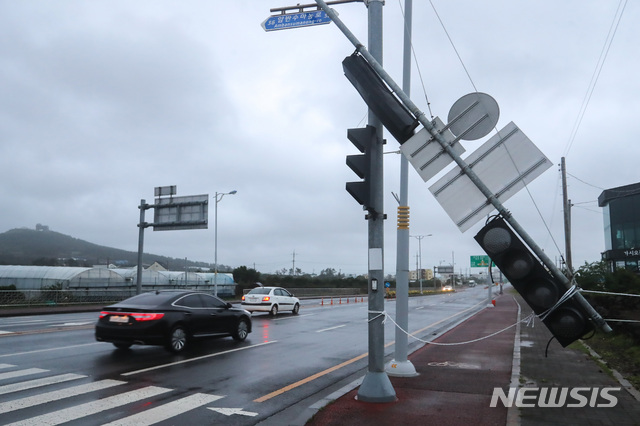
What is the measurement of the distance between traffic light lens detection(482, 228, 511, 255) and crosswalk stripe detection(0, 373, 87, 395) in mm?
7397

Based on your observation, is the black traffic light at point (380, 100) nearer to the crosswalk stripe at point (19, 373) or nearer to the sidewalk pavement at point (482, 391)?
the sidewalk pavement at point (482, 391)

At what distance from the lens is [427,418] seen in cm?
654

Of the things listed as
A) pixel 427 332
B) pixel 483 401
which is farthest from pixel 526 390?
pixel 427 332

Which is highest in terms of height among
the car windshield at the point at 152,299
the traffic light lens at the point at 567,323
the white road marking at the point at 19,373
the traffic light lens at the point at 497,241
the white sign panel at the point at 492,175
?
the white sign panel at the point at 492,175

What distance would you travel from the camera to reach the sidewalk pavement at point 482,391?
6516 mm

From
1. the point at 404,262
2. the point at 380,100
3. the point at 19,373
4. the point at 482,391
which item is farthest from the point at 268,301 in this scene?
the point at 380,100

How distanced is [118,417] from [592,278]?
56.3 ft

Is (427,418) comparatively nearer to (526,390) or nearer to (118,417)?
(526,390)

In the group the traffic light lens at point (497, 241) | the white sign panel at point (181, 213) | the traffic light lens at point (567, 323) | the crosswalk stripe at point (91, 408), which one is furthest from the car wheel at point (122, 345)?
the white sign panel at point (181, 213)

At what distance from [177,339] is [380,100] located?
27.8 feet

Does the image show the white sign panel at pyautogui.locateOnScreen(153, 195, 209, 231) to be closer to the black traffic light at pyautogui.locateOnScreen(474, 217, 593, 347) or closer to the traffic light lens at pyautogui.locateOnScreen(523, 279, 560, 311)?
the black traffic light at pyautogui.locateOnScreen(474, 217, 593, 347)

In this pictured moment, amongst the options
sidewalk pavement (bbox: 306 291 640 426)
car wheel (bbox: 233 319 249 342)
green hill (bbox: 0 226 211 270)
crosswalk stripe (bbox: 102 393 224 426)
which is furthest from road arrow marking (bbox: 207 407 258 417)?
green hill (bbox: 0 226 211 270)

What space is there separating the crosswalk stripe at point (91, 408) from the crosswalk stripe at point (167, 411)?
1.90 ft

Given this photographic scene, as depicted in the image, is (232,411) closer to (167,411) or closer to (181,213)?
(167,411)
